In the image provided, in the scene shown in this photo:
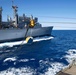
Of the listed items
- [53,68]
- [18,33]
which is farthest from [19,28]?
[53,68]

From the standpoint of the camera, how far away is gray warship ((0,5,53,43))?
242ft

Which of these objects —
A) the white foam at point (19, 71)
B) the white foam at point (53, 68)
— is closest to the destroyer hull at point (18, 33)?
the white foam at point (53, 68)

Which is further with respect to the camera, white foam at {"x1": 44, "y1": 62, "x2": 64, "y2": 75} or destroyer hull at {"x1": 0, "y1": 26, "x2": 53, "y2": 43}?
destroyer hull at {"x1": 0, "y1": 26, "x2": 53, "y2": 43}

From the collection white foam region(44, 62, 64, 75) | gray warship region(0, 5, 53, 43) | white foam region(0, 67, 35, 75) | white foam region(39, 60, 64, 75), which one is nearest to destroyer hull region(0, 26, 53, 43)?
gray warship region(0, 5, 53, 43)

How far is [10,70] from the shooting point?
32469 millimetres

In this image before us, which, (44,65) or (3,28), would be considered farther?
(3,28)

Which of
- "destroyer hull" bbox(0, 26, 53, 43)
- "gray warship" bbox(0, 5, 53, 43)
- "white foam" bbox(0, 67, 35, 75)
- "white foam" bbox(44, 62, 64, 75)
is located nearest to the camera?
"white foam" bbox(0, 67, 35, 75)

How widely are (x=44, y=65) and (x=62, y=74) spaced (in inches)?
458

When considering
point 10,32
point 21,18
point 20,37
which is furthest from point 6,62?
point 21,18

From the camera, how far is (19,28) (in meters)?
79.7

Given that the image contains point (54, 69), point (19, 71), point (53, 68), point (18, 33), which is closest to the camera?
point (19, 71)

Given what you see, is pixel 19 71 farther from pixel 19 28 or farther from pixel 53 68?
pixel 19 28

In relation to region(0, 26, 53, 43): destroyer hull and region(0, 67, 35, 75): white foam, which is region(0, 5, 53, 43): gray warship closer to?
region(0, 26, 53, 43): destroyer hull

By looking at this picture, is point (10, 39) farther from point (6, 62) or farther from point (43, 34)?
point (6, 62)
